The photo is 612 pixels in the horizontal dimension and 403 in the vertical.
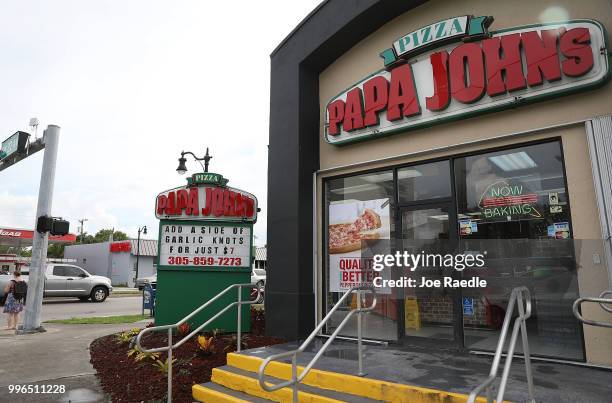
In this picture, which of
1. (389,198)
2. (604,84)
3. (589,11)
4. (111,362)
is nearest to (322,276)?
(389,198)

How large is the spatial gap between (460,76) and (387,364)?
4710 millimetres

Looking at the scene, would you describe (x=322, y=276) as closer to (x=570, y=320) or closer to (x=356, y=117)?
(x=356, y=117)

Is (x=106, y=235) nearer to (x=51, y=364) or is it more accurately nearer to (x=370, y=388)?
(x=51, y=364)

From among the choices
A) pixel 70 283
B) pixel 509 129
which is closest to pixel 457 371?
pixel 509 129

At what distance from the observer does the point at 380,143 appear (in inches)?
320

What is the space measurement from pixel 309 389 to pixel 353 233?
3.69 m

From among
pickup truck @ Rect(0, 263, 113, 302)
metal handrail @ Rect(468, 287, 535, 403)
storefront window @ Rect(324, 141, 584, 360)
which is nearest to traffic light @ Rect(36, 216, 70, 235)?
storefront window @ Rect(324, 141, 584, 360)

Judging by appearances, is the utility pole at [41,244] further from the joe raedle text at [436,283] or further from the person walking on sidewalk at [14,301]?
the joe raedle text at [436,283]

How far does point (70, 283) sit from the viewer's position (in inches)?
783

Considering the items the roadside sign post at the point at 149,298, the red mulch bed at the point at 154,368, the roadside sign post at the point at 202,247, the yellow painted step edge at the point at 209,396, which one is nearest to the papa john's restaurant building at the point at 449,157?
the roadside sign post at the point at 202,247

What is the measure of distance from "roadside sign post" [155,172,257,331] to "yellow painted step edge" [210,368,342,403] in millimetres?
2735

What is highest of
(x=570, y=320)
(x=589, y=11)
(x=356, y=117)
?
(x=589, y=11)

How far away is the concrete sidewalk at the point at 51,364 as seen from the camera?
5.97m

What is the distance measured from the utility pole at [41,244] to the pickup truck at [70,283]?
8.81m
